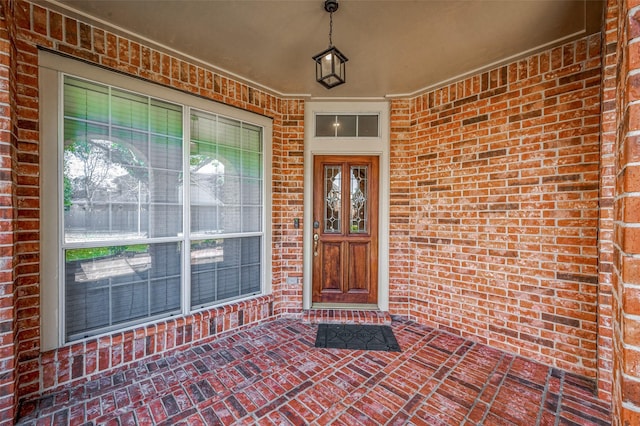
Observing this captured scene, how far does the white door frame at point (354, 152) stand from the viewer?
351 cm

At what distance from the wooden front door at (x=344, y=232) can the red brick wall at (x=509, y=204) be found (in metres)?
0.35

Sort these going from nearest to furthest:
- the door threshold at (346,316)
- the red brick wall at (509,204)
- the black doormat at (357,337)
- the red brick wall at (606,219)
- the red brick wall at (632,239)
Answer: the red brick wall at (632,239)
the red brick wall at (606,219)
the red brick wall at (509,204)
the black doormat at (357,337)
the door threshold at (346,316)

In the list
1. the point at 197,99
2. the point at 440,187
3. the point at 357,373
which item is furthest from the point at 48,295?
the point at 440,187

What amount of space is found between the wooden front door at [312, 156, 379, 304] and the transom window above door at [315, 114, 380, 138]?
0.30 metres

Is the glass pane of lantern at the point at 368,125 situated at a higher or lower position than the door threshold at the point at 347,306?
higher

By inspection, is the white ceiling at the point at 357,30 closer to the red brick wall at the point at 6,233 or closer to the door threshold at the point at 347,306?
the red brick wall at the point at 6,233

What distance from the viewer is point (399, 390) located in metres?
2.11

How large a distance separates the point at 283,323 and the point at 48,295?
214 cm

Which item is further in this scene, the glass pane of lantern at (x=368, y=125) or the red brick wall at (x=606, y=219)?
the glass pane of lantern at (x=368, y=125)

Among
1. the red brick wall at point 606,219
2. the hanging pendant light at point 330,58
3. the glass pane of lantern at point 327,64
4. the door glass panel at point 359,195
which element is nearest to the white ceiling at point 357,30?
the hanging pendant light at point 330,58

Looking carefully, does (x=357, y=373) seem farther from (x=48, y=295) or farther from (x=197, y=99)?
(x=197, y=99)

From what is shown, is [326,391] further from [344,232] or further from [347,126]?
[347,126]

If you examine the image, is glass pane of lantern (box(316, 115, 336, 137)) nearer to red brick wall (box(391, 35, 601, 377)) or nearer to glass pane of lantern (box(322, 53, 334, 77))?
red brick wall (box(391, 35, 601, 377))

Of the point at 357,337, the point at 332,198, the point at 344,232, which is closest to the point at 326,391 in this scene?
the point at 357,337
